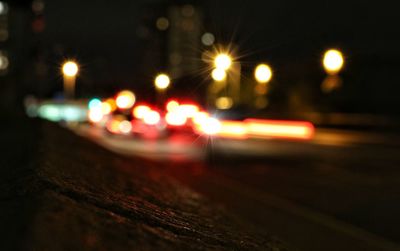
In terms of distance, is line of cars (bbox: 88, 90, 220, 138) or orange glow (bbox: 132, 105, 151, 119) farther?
orange glow (bbox: 132, 105, 151, 119)

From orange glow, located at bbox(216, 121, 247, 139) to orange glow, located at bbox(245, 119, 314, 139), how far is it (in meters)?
5.69

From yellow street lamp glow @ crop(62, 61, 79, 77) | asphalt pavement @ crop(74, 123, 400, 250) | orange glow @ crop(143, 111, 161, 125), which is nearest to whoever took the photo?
asphalt pavement @ crop(74, 123, 400, 250)

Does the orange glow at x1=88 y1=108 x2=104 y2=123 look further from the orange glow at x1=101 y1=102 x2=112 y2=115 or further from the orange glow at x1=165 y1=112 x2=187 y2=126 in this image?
the orange glow at x1=165 y1=112 x2=187 y2=126

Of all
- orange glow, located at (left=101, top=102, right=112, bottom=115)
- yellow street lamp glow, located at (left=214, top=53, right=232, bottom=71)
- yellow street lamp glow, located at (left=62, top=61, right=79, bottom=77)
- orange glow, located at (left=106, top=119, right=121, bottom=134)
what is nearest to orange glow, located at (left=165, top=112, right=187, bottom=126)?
orange glow, located at (left=106, top=119, right=121, bottom=134)

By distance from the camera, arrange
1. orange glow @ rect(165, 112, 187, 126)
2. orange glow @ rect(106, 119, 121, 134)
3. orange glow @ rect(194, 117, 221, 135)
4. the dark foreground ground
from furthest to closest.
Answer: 1. orange glow @ rect(106, 119, 121, 134)
2. orange glow @ rect(165, 112, 187, 126)
3. orange glow @ rect(194, 117, 221, 135)
4. the dark foreground ground

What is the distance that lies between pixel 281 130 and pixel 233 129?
28.4ft

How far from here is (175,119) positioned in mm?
32312

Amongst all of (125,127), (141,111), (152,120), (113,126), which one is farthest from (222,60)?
(113,126)

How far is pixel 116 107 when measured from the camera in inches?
1411

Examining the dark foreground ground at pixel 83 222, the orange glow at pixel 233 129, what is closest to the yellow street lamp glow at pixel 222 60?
the orange glow at pixel 233 129

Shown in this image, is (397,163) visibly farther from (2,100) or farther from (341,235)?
(2,100)

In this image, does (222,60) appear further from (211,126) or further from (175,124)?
(175,124)

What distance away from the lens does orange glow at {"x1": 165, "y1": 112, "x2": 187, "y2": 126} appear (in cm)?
3219

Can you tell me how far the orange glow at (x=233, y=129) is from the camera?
28.2m
